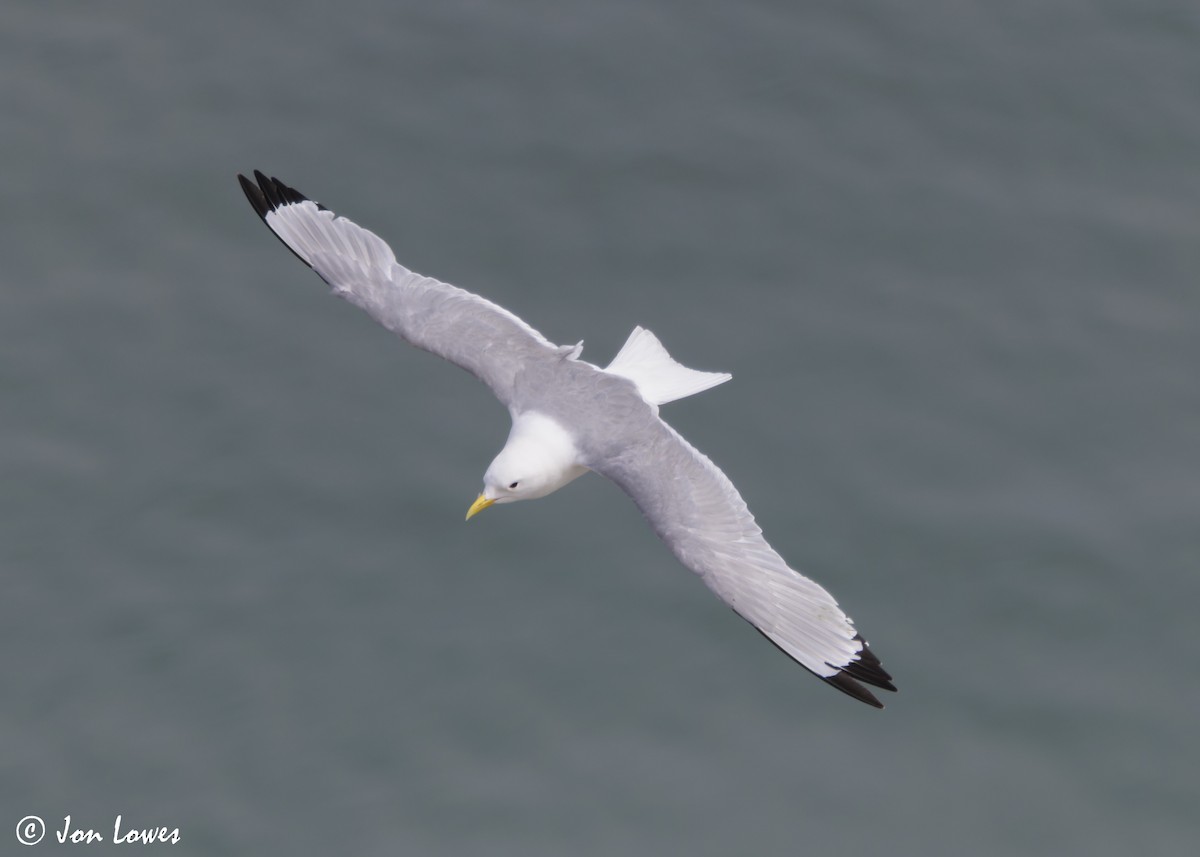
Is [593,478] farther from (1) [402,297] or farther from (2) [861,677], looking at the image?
(2) [861,677]

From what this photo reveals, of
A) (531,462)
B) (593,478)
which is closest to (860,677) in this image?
(531,462)

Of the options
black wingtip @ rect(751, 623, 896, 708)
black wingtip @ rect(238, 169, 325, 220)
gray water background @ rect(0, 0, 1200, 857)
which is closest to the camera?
black wingtip @ rect(751, 623, 896, 708)

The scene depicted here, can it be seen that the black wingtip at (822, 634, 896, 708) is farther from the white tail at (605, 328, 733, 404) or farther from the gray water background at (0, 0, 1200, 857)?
the gray water background at (0, 0, 1200, 857)

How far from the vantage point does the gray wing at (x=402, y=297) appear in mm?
13305

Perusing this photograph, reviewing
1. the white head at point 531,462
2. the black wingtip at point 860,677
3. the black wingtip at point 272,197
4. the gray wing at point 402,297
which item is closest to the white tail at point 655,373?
the gray wing at point 402,297

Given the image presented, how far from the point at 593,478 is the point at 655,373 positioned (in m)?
2.32

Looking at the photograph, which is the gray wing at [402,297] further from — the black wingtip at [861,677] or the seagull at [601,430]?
the black wingtip at [861,677]

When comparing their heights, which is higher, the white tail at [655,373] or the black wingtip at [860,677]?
the white tail at [655,373]

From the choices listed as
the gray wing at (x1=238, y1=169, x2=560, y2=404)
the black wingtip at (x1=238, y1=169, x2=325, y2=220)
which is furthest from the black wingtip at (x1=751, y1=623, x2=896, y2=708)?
the black wingtip at (x1=238, y1=169, x2=325, y2=220)

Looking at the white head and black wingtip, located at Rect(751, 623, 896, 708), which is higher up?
the white head

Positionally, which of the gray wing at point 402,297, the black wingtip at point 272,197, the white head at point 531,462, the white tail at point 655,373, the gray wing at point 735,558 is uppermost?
the black wingtip at point 272,197

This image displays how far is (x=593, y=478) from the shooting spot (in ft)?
51.2

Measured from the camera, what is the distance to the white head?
12594 millimetres

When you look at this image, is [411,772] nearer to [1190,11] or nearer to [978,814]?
[978,814]
